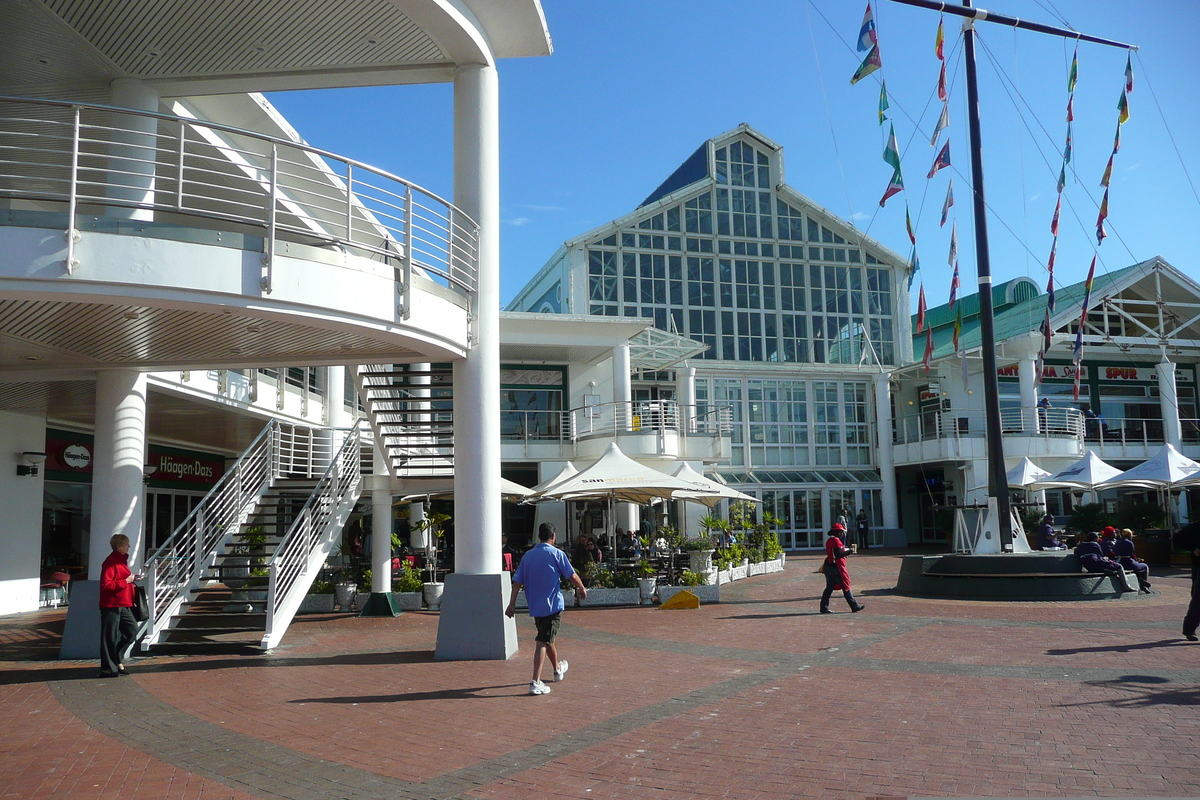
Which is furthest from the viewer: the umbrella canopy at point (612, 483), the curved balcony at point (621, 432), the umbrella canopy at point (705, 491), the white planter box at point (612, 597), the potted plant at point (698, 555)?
the curved balcony at point (621, 432)

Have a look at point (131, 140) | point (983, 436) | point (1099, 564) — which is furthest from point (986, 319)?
point (983, 436)

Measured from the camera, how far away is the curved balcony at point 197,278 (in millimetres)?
7922

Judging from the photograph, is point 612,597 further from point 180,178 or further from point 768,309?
point 768,309

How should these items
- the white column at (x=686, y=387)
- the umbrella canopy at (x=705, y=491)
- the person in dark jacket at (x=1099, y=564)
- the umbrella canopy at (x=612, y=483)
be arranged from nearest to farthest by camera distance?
the person in dark jacket at (x=1099, y=564) < the umbrella canopy at (x=612, y=483) < the umbrella canopy at (x=705, y=491) < the white column at (x=686, y=387)

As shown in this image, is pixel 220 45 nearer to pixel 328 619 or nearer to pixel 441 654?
pixel 441 654

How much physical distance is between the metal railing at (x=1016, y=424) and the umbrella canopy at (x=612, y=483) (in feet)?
61.2

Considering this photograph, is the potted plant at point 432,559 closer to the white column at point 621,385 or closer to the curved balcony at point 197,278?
the curved balcony at point 197,278

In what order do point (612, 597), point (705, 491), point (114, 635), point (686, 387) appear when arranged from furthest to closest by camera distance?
point (686, 387), point (705, 491), point (612, 597), point (114, 635)

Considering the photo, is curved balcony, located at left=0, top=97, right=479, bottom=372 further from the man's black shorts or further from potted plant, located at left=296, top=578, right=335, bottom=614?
potted plant, located at left=296, top=578, right=335, bottom=614

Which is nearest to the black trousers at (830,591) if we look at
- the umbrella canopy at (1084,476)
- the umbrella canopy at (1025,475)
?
the umbrella canopy at (1025,475)

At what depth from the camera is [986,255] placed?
58.5 ft

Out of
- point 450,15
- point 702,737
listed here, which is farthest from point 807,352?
point 702,737

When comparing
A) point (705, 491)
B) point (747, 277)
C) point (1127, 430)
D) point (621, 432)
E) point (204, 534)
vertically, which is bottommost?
point (204, 534)

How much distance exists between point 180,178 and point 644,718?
6.54 meters
